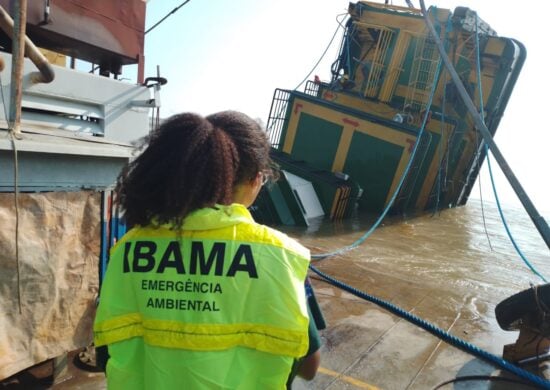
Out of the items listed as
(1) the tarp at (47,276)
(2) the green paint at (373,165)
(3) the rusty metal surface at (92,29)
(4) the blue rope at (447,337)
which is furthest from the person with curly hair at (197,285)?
(2) the green paint at (373,165)

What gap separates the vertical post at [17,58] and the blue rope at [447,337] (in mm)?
3328

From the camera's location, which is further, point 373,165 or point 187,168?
point 373,165

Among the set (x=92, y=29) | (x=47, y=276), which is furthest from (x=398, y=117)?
(x=47, y=276)

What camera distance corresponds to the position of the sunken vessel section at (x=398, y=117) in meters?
9.69

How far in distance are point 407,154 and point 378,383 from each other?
7.34 m

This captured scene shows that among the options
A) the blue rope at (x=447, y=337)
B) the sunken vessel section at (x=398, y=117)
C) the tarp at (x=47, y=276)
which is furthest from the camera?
the sunken vessel section at (x=398, y=117)

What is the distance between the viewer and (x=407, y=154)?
9617 millimetres

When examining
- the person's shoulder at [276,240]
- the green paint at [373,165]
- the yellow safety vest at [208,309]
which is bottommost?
the green paint at [373,165]

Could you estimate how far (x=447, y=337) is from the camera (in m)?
3.60

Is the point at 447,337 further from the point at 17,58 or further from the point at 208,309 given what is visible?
the point at 17,58

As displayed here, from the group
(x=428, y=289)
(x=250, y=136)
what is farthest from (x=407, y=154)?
(x=250, y=136)

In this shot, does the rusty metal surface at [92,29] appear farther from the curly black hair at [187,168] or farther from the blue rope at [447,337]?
the blue rope at [447,337]

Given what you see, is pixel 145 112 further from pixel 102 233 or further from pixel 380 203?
pixel 380 203

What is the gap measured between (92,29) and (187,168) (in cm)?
307
